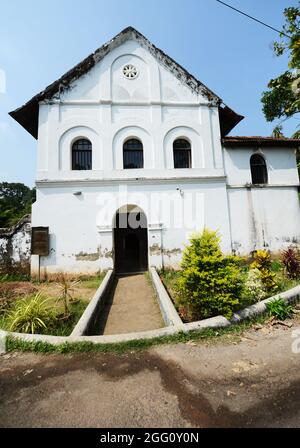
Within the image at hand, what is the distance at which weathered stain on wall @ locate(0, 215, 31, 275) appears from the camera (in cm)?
970

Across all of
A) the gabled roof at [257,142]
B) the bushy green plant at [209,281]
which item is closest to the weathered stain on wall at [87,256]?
the bushy green plant at [209,281]

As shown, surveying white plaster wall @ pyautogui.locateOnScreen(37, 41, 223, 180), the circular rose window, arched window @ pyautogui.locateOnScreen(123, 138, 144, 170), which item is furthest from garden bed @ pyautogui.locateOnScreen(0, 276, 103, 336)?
the circular rose window

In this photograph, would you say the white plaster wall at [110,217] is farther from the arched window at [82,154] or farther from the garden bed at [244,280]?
the arched window at [82,154]

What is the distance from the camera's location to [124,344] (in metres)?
4.02

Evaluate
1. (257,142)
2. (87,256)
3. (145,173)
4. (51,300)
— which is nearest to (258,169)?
(257,142)

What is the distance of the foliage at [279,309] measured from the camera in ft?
16.4

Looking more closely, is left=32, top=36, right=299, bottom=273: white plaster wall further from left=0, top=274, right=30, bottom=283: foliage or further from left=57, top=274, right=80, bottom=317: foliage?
left=57, top=274, right=80, bottom=317: foliage

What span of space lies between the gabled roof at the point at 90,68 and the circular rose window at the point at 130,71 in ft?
3.93

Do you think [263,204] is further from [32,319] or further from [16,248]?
[16,248]

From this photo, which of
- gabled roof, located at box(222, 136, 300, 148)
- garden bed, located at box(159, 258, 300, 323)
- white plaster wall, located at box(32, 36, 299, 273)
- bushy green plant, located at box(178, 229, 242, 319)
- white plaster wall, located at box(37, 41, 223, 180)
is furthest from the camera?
gabled roof, located at box(222, 136, 300, 148)

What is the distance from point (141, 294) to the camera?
24.5 feet

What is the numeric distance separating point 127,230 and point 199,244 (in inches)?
269

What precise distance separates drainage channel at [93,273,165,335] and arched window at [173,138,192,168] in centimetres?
589

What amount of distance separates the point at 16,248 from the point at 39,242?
4.21 feet
